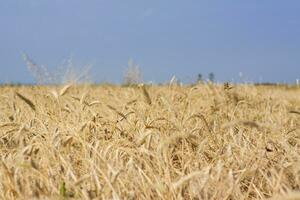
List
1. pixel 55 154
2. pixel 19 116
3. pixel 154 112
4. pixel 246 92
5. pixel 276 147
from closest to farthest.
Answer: pixel 55 154 → pixel 276 147 → pixel 19 116 → pixel 154 112 → pixel 246 92

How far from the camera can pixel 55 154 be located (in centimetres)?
283

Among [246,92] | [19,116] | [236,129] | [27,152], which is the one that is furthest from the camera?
[246,92]

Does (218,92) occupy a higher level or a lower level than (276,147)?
higher

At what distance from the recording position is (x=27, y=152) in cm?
247

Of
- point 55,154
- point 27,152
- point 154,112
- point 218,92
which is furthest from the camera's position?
point 218,92

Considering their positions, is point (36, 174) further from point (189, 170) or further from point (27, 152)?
point (189, 170)

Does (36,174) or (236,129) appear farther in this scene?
(236,129)

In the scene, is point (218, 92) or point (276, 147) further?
point (218, 92)

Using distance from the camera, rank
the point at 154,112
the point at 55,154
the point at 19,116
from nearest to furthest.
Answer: the point at 55,154 → the point at 19,116 → the point at 154,112

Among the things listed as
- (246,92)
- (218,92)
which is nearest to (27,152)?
(218,92)

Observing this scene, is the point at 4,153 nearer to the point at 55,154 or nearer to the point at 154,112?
the point at 55,154

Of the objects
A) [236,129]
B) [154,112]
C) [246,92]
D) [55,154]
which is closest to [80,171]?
[55,154]

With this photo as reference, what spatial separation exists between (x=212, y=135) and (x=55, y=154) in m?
0.93

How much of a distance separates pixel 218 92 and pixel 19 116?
2.63m
